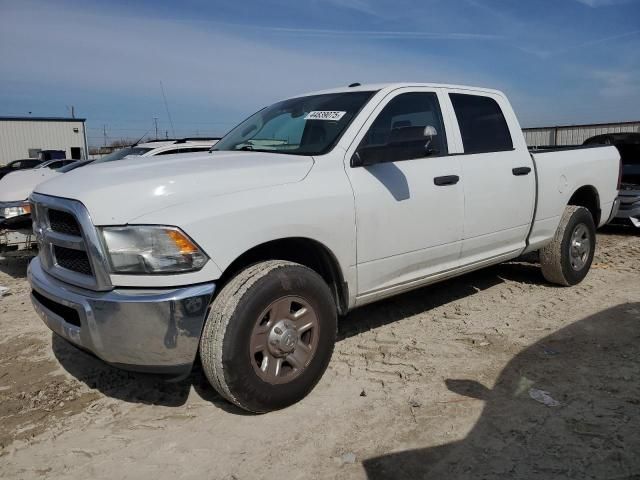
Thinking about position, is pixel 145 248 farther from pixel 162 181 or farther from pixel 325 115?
pixel 325 115

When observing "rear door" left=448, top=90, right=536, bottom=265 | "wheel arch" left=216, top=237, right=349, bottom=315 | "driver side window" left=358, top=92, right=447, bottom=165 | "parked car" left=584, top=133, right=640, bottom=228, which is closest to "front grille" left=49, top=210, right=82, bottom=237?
"wheel arch" left=216, top=237, right=349, bottom=315

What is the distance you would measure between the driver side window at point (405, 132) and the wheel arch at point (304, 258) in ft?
2.19

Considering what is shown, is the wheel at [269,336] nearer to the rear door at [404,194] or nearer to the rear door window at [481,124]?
the rear door at [404,194]

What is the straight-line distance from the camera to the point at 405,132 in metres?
3.55

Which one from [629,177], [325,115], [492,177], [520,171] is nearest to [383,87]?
[325,115]

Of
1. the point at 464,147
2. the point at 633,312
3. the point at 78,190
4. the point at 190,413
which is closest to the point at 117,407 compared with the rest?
the point at 190,413

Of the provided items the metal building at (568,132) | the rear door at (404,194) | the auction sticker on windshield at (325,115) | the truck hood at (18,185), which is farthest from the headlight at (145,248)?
the metal building at (568,132)

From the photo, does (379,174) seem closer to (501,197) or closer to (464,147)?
(464,147)

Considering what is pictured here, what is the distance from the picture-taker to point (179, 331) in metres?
2.66

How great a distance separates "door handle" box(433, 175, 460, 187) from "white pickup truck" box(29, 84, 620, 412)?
0.05 feet

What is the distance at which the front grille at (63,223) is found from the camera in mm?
2861

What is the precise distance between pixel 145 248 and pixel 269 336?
2.79 feet

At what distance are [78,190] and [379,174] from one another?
182cm

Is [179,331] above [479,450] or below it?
above
